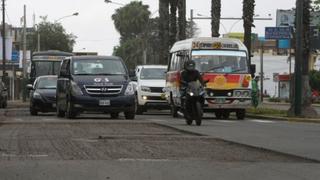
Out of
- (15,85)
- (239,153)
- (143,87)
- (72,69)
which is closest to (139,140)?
(239,153)

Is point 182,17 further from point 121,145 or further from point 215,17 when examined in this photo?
point 121,145

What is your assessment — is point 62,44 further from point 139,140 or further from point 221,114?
point 139,140

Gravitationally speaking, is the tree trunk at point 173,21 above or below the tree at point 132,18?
below

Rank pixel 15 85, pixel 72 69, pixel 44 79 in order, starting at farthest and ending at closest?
pixel 15 85 → pixel 44 79 → pixel 72 69

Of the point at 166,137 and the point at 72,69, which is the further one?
the point at 72,69

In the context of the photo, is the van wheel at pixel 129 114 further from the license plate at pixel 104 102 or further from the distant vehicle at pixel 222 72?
the distant vehicle at pixel 222 72

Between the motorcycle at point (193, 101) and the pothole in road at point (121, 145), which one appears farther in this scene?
the motorcycle at point (193, 101)

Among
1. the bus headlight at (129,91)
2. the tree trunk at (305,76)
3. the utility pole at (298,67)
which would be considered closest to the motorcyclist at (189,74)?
the bus headlight at (129,91)

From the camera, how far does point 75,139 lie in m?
14.6

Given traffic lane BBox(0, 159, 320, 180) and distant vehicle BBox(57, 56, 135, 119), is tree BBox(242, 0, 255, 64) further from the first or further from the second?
traffic lane BBox(0, 159, 320, 180)

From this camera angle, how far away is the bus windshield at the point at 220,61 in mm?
24922

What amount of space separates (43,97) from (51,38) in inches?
3349

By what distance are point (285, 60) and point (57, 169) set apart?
273 ft

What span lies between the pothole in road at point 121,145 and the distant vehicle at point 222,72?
7.14m
